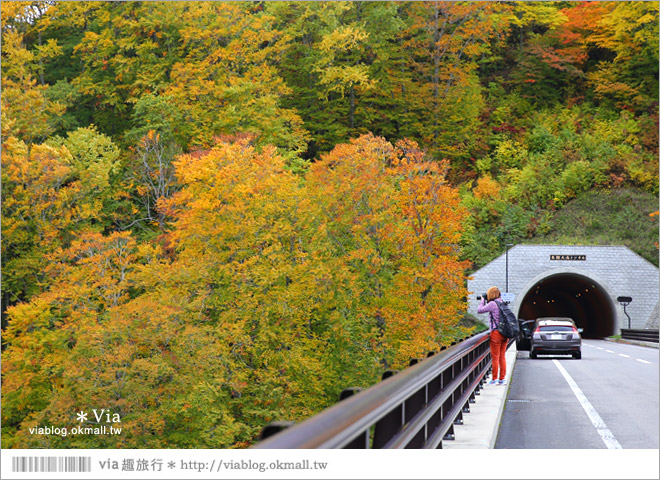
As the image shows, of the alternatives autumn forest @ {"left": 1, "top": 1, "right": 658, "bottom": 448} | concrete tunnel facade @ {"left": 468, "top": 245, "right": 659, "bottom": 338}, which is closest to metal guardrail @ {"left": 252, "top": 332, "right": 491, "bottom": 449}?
autumn forest @ {"left": 1, "top": 1, "right": 658, "bottom": 448}

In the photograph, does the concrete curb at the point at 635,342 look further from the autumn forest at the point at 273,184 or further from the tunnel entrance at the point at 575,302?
the autumn forest at the point at 273,184

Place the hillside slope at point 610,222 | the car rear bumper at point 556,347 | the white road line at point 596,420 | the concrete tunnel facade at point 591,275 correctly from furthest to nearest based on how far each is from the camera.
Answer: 1. the hillside slope at point 610,222
2. the concrete tunnel facade at point 591,275
3. the car rear bumper at point 556,347
4. the white road line at point 596,420

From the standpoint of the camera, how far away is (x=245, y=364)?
99.5ft

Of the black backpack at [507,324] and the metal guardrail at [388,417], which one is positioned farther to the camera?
the black backpack at [507,324]

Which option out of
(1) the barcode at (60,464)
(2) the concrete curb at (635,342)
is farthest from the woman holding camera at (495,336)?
(2) the concrete curb at (635,342)

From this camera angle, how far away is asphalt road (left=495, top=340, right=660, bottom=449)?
366 inches

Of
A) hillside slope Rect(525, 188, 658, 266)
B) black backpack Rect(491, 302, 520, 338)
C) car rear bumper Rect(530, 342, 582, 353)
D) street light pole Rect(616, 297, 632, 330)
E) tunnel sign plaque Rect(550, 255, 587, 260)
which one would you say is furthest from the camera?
hillside slope Rect(525, 188, 658, 266)

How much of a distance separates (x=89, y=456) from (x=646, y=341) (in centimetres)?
4006

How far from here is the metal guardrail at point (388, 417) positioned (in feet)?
10.1

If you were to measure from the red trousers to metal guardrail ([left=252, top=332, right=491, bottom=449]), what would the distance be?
12.4 feet

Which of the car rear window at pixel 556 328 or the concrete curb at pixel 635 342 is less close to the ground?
the car rear window at pixel 556 328

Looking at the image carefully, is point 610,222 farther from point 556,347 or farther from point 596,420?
point 596,420

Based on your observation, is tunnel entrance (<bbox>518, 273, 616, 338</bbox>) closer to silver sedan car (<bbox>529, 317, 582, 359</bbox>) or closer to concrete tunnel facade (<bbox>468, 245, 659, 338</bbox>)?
concrete tunnel facade (<bbox>468, 245, 659, 338</bbox>)

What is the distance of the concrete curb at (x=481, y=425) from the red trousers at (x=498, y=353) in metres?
0.87
